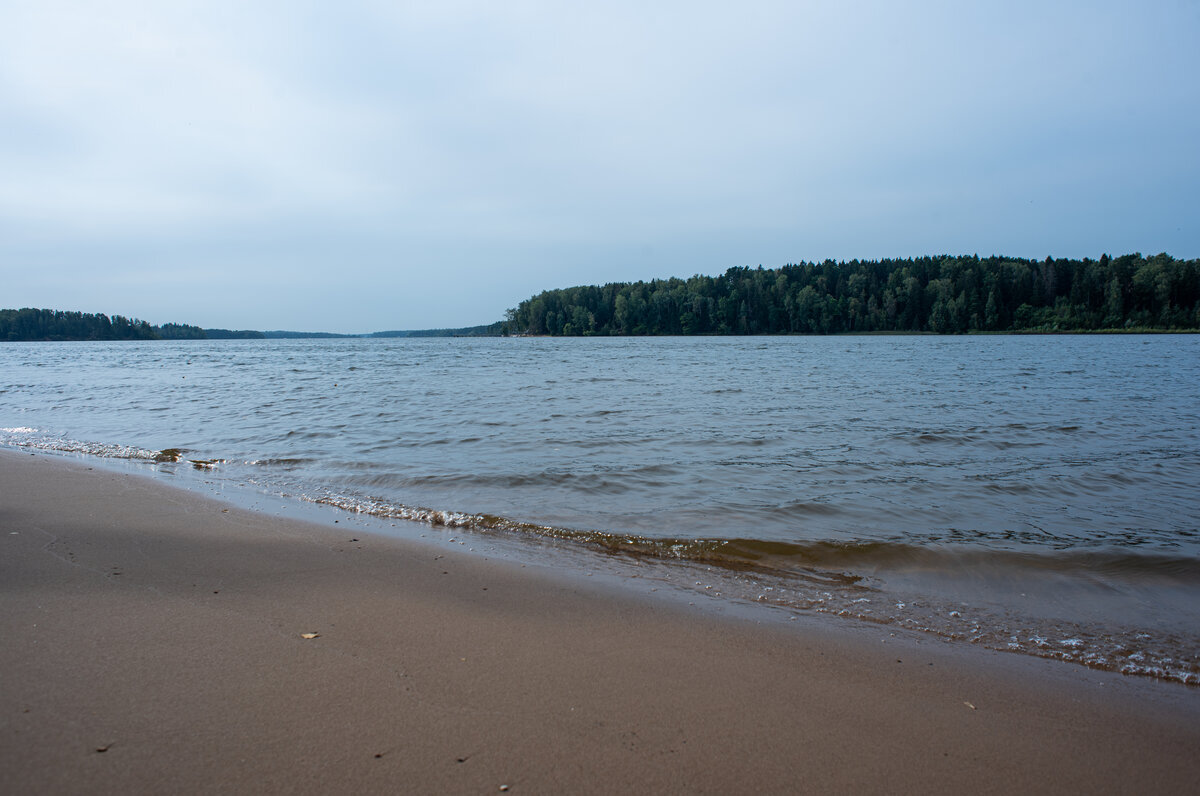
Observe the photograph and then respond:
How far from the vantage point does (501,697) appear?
3.10 metres

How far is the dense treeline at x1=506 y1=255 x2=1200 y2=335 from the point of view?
105562 mm

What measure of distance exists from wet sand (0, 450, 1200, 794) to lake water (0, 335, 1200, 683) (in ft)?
2.97

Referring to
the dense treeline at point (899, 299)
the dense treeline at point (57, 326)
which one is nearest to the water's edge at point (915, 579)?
the dense treeline at point (899, 299)

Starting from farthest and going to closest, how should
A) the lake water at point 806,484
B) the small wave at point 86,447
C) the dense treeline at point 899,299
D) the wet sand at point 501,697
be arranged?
Result: the dense treeline at point 899,299, the small wave at point 86,447, the lake water at point 806,484, the wet sand at point 501,697

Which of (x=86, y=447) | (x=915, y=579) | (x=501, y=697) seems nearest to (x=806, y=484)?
(x=915, y=579)

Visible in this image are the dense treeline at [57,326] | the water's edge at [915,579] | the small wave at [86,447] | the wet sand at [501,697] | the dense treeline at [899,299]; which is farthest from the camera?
the dense treeline at [57,326]

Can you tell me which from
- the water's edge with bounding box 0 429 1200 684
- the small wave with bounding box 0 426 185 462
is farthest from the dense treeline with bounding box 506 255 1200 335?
the small wave with bounding box 0 426 185 462

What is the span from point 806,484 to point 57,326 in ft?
674

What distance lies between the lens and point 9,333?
15612 centimetres

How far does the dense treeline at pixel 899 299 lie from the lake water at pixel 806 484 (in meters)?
109

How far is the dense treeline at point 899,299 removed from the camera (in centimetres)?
10556

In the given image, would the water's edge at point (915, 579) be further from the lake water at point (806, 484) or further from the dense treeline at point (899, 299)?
the dense treeline at point (899, 299)

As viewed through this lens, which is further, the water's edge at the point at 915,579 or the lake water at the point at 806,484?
the lake water at the point at 806,484

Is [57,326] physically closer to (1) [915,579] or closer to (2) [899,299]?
(2) [899,299]
